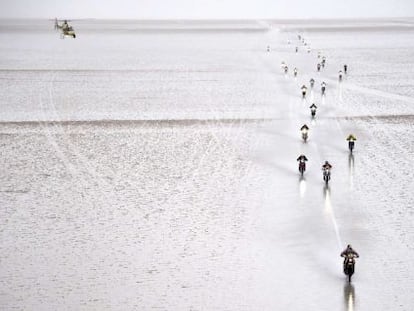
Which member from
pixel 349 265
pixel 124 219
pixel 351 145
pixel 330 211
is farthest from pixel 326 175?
pixel 349 265

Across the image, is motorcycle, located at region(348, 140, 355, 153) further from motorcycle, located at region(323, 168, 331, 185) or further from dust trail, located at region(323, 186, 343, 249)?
dust trail, located at region(323, 186, 343, 249)

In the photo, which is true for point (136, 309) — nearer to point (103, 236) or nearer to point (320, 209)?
point (103, 236)

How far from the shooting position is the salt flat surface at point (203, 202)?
17781mm

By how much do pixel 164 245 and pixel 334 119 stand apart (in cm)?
2368

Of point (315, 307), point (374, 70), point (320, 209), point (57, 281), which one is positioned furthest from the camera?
point (374, 70)

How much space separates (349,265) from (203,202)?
8767 mm

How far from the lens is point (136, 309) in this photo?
54.9 ft

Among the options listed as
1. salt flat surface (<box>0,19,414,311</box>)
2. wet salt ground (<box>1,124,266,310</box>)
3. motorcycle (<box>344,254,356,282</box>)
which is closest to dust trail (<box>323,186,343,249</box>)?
salt flat surface (<box>0,19,414,311</box>)

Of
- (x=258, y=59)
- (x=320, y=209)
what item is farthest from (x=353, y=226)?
(x=258, y=59)

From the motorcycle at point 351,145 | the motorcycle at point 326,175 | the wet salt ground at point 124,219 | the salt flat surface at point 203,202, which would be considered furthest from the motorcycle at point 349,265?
the motorcycle at point 351,145

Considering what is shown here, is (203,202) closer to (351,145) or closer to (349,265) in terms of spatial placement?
(349,265)

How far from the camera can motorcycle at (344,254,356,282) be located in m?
17.6

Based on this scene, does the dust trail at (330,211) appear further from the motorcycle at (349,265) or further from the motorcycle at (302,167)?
Result: the motorcycle at (349,265)

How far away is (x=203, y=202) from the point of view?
25406mm
